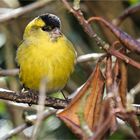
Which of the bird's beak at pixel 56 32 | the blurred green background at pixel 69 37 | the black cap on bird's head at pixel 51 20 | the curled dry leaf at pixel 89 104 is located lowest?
the blurred green background at pixel 69 37

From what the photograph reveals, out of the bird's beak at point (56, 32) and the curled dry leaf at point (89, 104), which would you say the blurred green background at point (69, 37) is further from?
the curled dry leaf at point (89, 104)

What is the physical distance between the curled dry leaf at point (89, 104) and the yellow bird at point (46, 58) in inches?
57.1

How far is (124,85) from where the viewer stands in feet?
2.61

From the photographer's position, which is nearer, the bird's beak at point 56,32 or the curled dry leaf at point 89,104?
the curled dry leaf at point 89,104

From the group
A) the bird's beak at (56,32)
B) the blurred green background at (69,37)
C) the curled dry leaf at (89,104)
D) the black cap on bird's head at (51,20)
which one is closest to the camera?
the curled dry leaf at (89,104)

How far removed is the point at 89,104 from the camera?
84cm

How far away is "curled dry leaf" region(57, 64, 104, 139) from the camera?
2.60 feet

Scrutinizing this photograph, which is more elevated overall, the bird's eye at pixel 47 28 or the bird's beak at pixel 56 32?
the bird's eye at pixel 47 28

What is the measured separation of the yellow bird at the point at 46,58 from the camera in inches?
92.7

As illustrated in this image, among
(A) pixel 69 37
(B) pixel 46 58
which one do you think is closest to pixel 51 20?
(B) pixel 46 58

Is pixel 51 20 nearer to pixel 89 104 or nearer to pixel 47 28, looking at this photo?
pixel 47 28

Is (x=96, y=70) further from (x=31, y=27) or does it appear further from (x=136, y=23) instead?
(x=136, y=23)

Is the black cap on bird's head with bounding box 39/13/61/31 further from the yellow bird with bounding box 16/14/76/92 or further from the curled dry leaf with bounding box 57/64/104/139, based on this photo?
the curled dry leaf with bounding box 57/64/104/139

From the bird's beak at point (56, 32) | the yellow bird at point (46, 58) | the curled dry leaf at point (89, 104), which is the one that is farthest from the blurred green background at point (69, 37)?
the curled dry leaf at point (89, 104)
